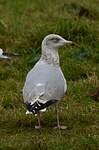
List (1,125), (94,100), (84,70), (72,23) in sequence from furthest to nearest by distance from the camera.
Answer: (72,23)
(84,70)
(94,100)
(1,125)

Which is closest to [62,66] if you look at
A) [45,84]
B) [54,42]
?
[54,42]

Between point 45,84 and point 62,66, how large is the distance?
2926mm

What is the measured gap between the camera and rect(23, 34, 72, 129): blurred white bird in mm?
6768

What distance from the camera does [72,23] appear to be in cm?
1130

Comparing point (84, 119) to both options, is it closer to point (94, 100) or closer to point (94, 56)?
point (94, 100)

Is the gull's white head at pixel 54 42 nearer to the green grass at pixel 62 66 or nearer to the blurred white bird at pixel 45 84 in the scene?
the blurred white bird at pixel 45 84

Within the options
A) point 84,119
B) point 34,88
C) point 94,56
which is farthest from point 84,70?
point 34,88

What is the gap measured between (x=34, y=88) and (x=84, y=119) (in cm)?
88

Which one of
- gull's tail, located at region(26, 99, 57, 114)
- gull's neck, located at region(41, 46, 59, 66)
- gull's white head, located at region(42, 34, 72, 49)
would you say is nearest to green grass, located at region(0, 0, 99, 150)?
gull's tail, located at region(26, 99, 57, 114)

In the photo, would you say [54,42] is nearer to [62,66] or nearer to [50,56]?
[50,56]

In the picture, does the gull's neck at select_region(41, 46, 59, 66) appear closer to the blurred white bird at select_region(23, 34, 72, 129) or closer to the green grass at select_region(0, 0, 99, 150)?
the blurred white bird at select_region(23, 34, 72, 129)

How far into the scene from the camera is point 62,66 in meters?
9.80

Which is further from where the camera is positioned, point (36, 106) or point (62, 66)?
point (62, 66)

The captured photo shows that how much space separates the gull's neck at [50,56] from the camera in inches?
285
